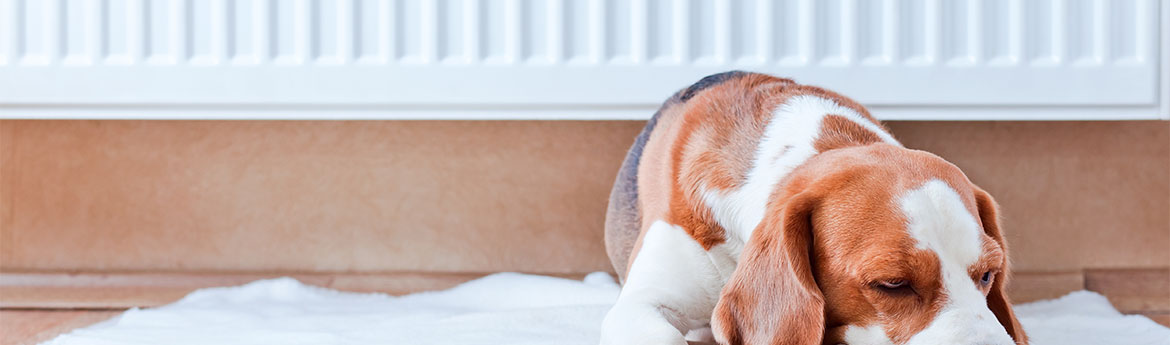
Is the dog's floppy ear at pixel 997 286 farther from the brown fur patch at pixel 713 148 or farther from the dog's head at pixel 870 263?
the brown fur patch at pixel 713 148

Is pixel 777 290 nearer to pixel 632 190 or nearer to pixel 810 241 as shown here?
pixel 810 241

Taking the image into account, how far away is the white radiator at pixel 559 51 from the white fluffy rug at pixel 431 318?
0.82 feet

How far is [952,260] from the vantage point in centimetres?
64

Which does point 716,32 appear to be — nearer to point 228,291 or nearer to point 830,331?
point 830,331

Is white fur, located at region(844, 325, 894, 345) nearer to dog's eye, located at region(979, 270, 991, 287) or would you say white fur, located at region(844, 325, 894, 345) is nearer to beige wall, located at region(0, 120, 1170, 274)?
dog's eye, located at region(979, 270, 991, 287)

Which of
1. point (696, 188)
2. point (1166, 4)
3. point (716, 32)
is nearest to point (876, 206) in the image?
point (696, 188)

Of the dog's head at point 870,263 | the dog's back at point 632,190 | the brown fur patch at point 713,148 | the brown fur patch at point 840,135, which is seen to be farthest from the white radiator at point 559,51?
the dog's head at point 870,263

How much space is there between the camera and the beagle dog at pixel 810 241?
0.63 metres

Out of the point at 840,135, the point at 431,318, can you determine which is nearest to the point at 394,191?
the point at 431,318

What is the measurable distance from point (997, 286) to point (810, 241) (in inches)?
6.2

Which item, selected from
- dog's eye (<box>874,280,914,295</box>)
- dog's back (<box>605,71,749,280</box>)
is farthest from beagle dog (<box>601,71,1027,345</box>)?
dog's back (<box>605,71,749,280</box>)

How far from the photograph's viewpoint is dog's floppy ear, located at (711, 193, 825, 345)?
0.65m

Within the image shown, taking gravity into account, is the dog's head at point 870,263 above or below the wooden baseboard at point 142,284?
above

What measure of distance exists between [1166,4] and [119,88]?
1255 millimetres
